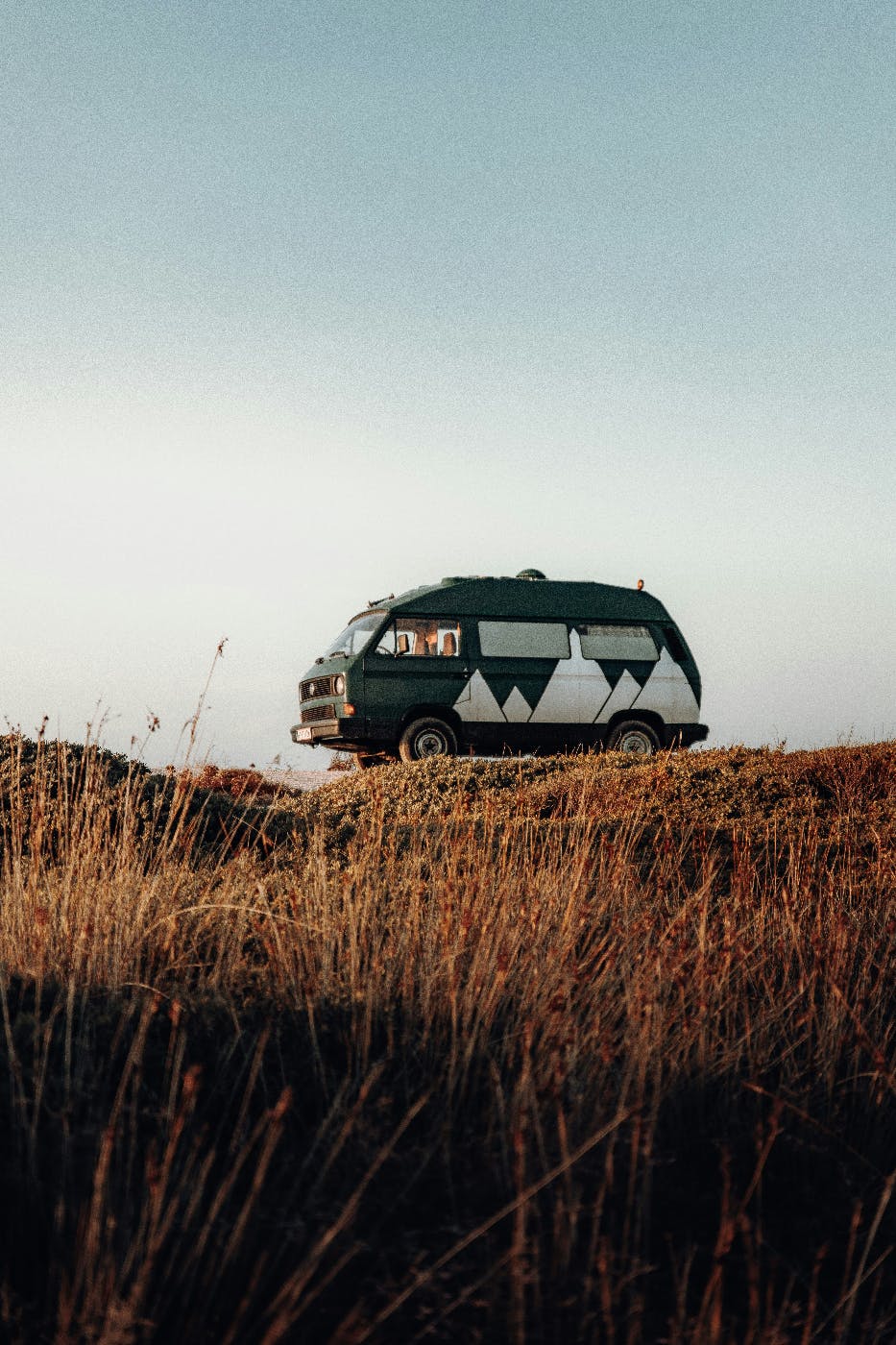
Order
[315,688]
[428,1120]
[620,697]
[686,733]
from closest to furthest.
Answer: [428,1120]
[315,688]
[620,697]
[686,733]

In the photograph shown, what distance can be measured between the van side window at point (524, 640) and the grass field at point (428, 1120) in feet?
30.1

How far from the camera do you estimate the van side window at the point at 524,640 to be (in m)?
15.6

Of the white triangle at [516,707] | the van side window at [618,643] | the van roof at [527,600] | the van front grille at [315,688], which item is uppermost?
the van roof at [527,600]

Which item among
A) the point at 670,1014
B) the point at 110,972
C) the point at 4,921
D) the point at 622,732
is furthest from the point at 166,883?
the point at 622,732

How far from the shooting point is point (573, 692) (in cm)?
1589

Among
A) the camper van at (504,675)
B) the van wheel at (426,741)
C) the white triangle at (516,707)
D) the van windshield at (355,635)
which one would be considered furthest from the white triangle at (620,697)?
the van windshield at (355,635)

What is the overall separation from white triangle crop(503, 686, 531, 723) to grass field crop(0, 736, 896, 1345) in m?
9.08

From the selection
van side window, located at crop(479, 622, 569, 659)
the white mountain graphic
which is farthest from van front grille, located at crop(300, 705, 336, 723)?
the white mountain graphic

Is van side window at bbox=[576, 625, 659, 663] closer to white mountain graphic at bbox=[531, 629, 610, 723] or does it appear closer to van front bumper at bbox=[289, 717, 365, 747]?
white mountain graphic at bbox=[531, 629, 610, 723]

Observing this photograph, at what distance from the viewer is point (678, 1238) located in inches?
124

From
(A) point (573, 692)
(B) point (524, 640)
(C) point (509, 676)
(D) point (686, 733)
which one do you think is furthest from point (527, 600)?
(D) point (686, 733)

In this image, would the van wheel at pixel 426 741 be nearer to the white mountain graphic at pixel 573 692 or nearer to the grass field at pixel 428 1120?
the white mountain graphic at pixel 573 692

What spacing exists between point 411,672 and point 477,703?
1.02 m

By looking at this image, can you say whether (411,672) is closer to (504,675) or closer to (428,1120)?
(504,675)
